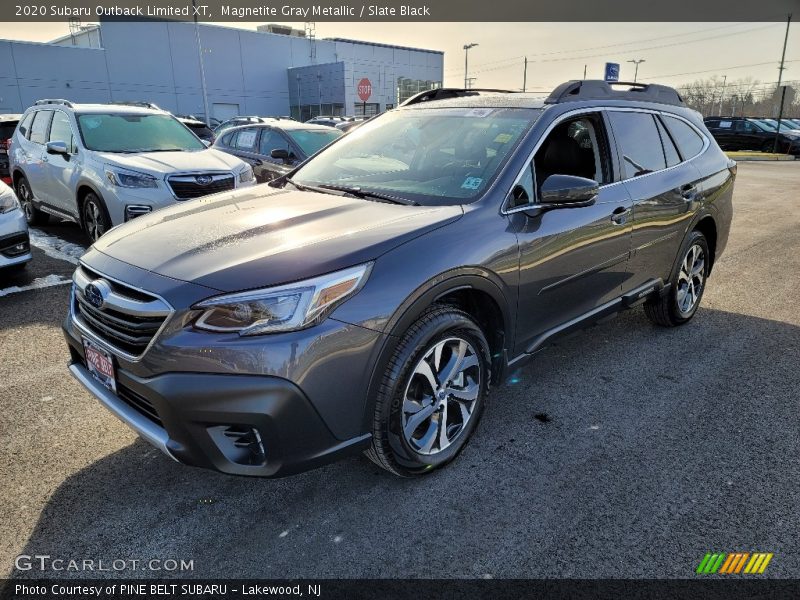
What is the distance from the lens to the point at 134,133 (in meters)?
7.87

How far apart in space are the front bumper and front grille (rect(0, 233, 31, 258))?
425 cm

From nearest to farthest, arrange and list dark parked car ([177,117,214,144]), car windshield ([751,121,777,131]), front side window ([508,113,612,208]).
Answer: front side window ([508,113,612,208])
dark parked car ([177,117,214,144])
car windshield ([751,121,777,131])

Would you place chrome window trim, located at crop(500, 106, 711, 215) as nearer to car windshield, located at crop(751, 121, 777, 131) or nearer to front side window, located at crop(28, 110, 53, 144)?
front side window, located at crop(28, 110, 53, 144)

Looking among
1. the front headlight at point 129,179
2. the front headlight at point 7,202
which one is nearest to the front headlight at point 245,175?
the front headlight at point 129,179

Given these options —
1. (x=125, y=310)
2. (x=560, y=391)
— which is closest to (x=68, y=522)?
(x=125, y=310)

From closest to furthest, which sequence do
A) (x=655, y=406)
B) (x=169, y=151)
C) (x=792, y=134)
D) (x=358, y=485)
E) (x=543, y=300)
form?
(x=358, y=485) → (x=543, y=300) → (x=655, y=406) → (x=169, y=151) → (x=792, y=134)

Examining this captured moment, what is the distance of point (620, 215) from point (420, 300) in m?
1.84

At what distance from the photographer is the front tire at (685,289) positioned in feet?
15.3

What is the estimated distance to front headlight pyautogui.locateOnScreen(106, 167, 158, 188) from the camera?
6.62 m

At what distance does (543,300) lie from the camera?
3238 mm

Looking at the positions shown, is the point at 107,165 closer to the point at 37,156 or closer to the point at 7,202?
the point at 7,202

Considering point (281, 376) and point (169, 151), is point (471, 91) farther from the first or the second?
point (169, 151)

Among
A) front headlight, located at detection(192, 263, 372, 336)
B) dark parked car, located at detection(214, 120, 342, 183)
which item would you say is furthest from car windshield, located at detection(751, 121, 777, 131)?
front headlight, located at detection(192, 263, 372, 336)

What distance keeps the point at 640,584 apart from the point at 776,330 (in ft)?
11.6
